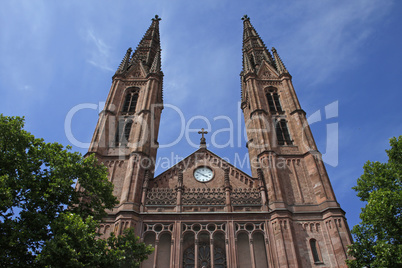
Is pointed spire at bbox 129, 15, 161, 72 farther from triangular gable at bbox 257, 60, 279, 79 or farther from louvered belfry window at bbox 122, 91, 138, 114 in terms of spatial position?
triangular gable at bbox 257, 60, 279, 79

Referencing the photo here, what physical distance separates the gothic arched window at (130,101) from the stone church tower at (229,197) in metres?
0.15

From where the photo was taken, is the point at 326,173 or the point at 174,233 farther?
the point at 326,173

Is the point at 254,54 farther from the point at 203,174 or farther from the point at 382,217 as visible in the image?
the point at 382,217

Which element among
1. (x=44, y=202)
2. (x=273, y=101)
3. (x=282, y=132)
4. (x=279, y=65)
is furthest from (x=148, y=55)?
(x=44, y=202)

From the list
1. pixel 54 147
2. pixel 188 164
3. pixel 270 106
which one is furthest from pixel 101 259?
pixel 270 106

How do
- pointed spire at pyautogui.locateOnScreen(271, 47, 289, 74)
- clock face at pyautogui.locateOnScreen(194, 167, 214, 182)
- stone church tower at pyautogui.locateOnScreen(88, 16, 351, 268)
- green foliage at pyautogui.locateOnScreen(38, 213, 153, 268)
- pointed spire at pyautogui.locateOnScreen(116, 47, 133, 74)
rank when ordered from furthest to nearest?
pointed spire at pyautogui.locateOnScreen(271, 47, 289, 74) < pointed spire at pyautogui.locateOnScreen(116, 47, 133, 74) < clock face at pyautogui.locateOnScreen(194, 167, 214, 182) < stone church tower at pyautogui.locateOnScreen(88, 16, 351, 268) < green foliage at pyautogui.locateOnScreen(38, 213, 153, 268)

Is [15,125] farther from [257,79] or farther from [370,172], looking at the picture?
[257,79]

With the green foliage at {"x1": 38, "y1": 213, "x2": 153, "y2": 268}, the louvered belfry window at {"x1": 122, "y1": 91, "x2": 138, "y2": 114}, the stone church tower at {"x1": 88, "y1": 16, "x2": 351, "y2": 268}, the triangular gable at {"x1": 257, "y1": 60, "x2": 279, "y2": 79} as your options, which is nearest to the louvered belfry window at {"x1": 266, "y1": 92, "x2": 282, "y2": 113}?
the stone church tower at {"x1": 88, "y1": 16, "x2": 351, "y2": 268}

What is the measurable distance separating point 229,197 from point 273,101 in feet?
41.4

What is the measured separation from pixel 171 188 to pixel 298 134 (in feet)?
37.2

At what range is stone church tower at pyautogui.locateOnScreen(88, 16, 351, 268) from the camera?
714 inches

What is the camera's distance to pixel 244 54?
36.5 metres

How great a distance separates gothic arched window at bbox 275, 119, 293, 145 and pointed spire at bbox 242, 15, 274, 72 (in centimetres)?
770

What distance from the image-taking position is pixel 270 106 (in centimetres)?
2928
